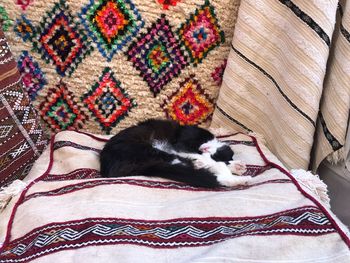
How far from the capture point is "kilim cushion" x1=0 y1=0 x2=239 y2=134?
4.07 feet

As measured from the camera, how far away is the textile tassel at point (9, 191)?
960mm

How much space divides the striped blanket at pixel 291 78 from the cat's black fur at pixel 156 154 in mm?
204

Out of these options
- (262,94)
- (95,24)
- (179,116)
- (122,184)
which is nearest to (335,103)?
(262,94)

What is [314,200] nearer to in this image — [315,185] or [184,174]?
[315,185]

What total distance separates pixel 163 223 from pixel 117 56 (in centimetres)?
67

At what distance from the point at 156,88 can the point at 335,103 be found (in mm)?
602

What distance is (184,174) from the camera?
40.6 inches

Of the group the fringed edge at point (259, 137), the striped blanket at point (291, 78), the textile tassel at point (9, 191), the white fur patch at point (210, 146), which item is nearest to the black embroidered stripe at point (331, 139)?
the striped blanket at point (291, 78)

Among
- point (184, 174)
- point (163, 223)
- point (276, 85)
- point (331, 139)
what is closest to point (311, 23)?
point (276, 85)

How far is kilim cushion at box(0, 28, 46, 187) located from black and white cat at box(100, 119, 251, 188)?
0.23 metres

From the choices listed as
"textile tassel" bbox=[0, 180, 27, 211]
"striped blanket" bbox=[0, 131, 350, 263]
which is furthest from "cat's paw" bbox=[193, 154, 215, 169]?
"textile tassel" bbox=[0, 180, 27, 211]

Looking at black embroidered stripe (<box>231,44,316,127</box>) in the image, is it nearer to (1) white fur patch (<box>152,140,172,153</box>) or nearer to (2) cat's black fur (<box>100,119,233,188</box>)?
(2) cat's black fur (<box>100,119,233,188</box>)

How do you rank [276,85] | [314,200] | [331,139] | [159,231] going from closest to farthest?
[159,231]
[314,200]
[331,139]
[276,85]

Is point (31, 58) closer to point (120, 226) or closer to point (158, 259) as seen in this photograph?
point (120, 226)
